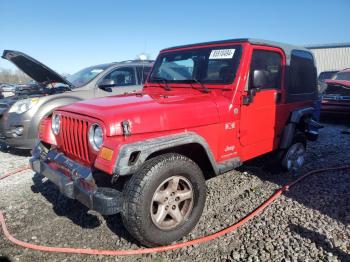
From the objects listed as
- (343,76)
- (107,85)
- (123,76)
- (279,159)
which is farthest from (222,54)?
(343,76)

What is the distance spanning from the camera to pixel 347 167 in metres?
4.80

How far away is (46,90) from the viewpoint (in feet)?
21.0

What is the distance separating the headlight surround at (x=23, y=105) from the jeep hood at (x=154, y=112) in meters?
2.75

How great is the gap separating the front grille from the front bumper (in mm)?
100

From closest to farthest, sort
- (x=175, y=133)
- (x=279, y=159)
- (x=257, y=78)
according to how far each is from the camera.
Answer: (x=175, y=133) → (x=257, y=78) → (x=279, y=159)

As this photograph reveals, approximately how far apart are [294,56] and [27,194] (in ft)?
14.8

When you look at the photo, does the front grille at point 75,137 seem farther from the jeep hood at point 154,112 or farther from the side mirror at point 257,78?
the side mirror at point 257,78

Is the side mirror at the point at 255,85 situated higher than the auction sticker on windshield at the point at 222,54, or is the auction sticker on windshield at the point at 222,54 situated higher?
the auction sticker on windshield at the point at 222,54

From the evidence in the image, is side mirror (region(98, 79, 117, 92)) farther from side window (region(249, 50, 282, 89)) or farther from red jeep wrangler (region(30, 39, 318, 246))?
side window (region(249, 50, 282, 89))

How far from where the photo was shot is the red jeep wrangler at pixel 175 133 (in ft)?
8.27

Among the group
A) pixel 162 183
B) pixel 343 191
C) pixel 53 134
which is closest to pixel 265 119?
pixel 343 191

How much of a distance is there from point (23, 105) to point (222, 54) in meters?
4.05

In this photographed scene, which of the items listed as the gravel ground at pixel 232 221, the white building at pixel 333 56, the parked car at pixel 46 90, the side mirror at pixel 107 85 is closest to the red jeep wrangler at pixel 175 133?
the gravel ground at pixel 232 221

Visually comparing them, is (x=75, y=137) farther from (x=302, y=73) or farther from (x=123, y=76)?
(x=123, y=76)
